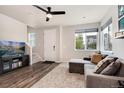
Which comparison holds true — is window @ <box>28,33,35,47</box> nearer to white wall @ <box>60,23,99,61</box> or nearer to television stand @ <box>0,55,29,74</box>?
white wall @ <box>60,23,99,61</box>

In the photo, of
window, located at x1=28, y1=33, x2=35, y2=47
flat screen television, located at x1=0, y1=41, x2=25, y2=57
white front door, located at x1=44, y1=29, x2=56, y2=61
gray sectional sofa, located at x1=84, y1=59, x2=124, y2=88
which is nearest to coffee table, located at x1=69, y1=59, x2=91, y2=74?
gray sectional sofa, located at x1=84, y1=59, x2=124, y2=88

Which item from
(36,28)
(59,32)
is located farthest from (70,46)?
(36,28)

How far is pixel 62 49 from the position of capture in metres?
7.66

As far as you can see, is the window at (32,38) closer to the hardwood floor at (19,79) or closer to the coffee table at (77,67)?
the hardwood floor at (19,79)

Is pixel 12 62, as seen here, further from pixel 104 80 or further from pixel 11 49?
pixel 104 80

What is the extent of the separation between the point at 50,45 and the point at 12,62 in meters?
3.22

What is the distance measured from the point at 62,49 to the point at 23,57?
105 inches

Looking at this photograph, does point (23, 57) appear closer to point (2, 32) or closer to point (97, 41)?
point (2, 32)

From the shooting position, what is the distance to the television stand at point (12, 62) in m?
4.40

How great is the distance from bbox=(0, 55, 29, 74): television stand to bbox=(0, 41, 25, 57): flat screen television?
6.7 inches

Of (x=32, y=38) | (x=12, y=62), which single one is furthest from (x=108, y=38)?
(x=32, y=38)

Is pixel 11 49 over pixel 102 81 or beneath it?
over

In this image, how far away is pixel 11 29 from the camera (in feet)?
18.3

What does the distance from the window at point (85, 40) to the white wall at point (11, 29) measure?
124 inches
